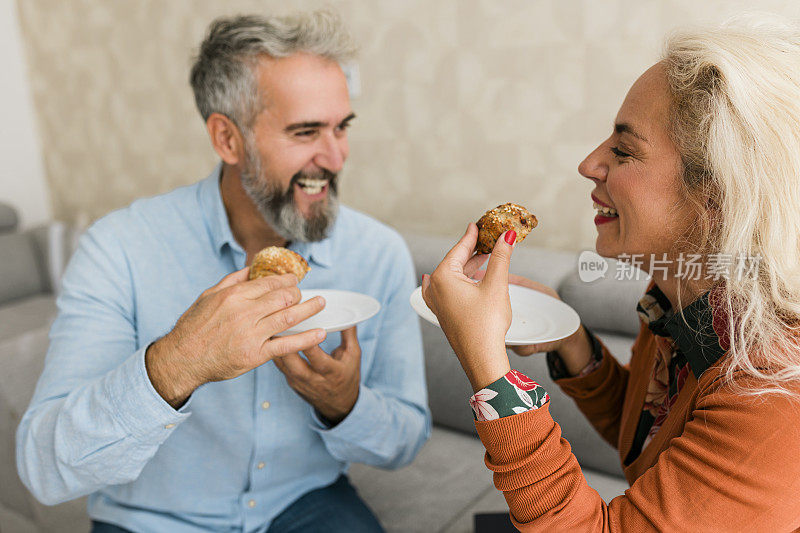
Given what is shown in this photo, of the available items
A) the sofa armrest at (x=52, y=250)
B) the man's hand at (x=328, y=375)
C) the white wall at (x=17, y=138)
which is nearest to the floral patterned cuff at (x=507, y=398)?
the man's hand at (x=328, y=375)

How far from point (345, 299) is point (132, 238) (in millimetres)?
522

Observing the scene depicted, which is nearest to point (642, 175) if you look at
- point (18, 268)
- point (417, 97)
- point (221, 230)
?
point (221, 230)

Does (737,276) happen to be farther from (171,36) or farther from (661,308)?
(171,36)

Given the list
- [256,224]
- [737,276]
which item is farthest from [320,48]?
[737,276]

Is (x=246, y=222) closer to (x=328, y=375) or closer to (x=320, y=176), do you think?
(x=320, y=176)

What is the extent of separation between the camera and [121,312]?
124cm

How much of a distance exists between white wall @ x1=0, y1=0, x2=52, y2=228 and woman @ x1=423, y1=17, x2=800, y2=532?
163 inches

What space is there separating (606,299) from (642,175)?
364 mm

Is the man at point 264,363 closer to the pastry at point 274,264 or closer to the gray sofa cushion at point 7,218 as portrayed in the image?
the pastry at point 274,264

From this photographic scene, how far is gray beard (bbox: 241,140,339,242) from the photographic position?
1.34 m

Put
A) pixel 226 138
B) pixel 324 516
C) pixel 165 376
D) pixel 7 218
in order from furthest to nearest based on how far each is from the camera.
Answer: pixel 7 218 → pixel 226 138 → pixel 324 516 → pixel 165 376

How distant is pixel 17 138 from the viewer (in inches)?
156

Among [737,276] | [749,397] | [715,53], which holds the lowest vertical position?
[749,397]

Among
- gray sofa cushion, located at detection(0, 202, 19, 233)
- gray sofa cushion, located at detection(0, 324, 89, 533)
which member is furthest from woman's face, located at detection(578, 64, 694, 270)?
gray sofa cushion, located at detection(0, 202, 19, 233)
